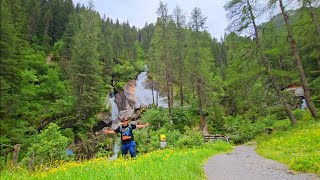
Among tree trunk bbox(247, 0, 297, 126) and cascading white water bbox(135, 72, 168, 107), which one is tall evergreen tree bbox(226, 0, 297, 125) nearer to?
tree trunk bbox(247, 0, 297, 126)

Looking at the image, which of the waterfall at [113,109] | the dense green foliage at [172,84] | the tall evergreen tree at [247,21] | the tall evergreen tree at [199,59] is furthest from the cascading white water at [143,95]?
the tall evergreen tree at [247,21]

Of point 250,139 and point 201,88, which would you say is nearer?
point 250,139

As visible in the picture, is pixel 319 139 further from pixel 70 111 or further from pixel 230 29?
pixel 70 111

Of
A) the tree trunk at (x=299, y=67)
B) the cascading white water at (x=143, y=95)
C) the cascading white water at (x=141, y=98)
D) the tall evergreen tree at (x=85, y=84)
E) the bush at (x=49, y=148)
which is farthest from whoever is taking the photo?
the cascading white water at (x=143, y=95)

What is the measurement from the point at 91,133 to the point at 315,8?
27866 mm

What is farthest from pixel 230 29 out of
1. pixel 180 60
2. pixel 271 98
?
pixel 180 60

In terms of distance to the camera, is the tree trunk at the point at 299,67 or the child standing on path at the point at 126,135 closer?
the child standing on path at the point at 126,135

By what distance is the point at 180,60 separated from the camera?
4000cm

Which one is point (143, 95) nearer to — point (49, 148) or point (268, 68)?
point (268, 68)

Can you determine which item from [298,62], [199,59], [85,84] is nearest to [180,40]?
[199,59]

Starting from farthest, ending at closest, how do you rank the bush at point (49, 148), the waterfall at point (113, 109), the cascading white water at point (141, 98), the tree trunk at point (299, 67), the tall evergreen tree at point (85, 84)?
the cascading white water at point (141, 98)
the waterfall at point (113, 109)
the tall evergreen tree at point (85, 84)
the tree trunk at point (299, 67)
the bush at point (49, 148)

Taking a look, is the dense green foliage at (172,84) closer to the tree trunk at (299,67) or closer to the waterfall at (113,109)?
the tree trunk at (299,67)

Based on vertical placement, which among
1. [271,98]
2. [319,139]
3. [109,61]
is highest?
[109,61]

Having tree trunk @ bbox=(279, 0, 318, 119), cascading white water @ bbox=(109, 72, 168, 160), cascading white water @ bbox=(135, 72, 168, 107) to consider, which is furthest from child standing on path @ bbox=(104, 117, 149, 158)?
cascading white water @ bbox=(135, 72, 168, 107)
